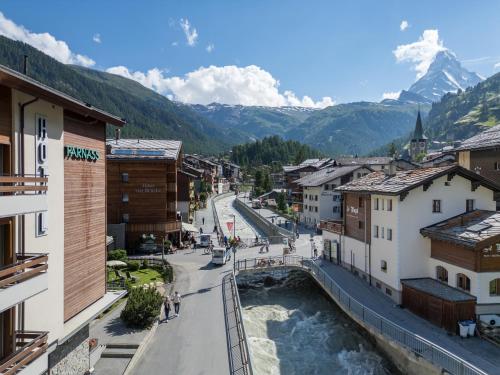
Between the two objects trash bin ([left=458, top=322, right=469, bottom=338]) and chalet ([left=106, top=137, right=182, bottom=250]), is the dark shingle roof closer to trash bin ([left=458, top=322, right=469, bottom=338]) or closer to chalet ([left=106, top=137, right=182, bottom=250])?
trash bin ([left=458, top=322, right=469, bottom=338])

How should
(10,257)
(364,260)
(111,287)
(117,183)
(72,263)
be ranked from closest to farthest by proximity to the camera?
A: (10,257) → (72,263) → (111,287) → (364,260) → (117,183)

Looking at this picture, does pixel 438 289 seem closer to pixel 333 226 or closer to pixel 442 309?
pixel 442 309

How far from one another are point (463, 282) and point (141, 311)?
64.8 feet

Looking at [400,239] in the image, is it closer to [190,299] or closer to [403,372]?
[403,372]

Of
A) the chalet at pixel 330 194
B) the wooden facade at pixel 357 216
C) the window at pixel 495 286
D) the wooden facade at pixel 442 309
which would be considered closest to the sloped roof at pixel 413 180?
the wooden facade at pixel 357 216

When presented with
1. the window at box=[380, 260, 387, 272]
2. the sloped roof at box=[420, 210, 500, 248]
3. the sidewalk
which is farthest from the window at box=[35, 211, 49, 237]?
the window at box=[380, 260, 387, 272]

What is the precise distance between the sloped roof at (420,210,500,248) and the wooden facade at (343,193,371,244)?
237 inches

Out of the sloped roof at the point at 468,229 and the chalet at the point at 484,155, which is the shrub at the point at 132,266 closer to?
the sloped roof at the point at 468,229

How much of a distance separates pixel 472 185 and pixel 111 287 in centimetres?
2730

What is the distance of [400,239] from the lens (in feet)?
93.9

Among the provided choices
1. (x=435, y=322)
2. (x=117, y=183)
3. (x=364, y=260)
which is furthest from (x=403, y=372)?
(x=117, y=183)

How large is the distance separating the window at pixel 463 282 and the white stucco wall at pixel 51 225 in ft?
73.5

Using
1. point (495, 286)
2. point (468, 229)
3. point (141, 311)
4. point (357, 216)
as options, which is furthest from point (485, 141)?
point (141, 311)

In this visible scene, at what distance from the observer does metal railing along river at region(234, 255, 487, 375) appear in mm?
17908
